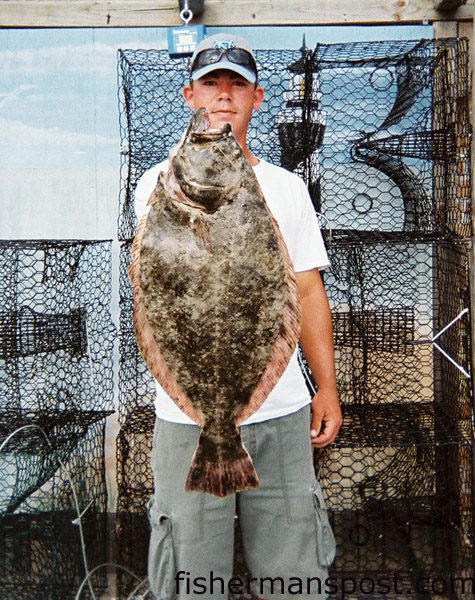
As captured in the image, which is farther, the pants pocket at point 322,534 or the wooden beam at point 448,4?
the wooden beam at point 448,4

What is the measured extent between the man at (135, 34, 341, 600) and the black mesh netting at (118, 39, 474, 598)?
89cm

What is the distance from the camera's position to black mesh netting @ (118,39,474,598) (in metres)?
3.21

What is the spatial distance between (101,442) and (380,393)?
1.49 metres

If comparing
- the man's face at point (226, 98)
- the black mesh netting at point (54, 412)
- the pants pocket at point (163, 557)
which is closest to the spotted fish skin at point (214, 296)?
the pants pocket at point (163, 557)

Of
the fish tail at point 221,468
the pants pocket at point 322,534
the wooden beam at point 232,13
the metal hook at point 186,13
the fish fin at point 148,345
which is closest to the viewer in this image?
the fish fin at point 148,345

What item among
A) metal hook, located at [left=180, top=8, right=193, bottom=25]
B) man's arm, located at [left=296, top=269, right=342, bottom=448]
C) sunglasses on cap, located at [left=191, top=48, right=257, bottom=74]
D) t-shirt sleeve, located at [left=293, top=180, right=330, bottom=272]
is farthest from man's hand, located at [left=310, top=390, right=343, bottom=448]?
metal hook, located at [left=180, top=8, right=193, bottom=25]

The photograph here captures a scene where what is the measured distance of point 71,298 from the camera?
3.21 metres

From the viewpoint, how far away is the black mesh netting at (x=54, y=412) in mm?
3020

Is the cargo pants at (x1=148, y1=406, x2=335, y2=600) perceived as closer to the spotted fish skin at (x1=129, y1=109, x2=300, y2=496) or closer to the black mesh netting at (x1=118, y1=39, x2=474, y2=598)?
the spotted fish skin at (x1=129, y1=109, x2=300, y2=496)

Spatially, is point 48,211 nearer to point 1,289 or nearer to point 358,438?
point 1,289

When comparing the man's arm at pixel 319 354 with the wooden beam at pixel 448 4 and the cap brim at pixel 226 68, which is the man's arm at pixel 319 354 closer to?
the cap brim at pixel 226 68

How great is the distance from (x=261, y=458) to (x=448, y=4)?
97.0 inches

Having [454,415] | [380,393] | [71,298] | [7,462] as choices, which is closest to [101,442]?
[7,462]

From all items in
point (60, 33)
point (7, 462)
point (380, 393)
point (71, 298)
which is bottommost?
point (7, 462)
